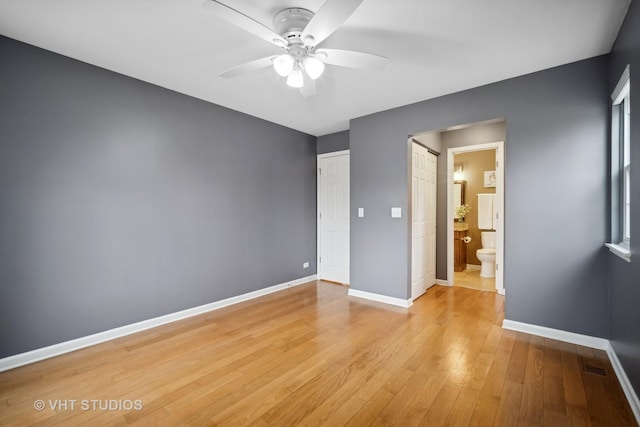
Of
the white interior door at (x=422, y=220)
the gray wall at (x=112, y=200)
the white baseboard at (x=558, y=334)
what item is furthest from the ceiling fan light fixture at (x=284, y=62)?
the white baseboard at (x=558, y=334)

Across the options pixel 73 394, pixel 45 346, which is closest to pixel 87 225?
pixel 45 346

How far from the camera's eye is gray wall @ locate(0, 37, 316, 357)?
2.29 metres

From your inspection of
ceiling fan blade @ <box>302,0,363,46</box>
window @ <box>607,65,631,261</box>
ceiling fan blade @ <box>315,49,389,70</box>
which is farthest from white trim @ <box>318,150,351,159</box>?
window @ <box>607,65,631,261</box>

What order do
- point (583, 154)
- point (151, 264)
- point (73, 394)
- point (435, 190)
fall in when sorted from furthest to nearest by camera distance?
point (435, 190) → point (151, 264) → point (583, 154) → point (73, 394)

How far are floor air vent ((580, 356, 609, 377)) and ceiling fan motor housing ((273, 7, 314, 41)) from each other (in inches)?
131

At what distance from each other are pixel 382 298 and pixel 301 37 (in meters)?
3.22

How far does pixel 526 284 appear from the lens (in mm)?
2840

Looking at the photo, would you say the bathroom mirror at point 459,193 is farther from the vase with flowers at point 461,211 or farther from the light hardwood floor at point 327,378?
the light hardwood floor at point 327,378

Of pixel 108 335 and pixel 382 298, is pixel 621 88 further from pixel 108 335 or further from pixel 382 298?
pixel 108 335

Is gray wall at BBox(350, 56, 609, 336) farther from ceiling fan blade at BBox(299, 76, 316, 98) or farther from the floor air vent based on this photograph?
ceiling fan blade at BBox(299, 76, 316, 98)

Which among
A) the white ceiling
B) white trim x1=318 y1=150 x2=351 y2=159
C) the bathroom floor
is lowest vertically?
the bathroom floor

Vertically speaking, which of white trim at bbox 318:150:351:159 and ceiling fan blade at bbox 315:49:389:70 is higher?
ceiling fan blade at bbox 315:49:389:70

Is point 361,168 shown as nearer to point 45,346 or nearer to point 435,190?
point 435,190

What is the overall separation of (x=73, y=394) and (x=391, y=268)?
327 centimetres
